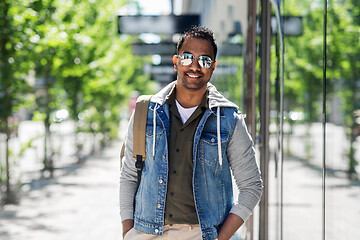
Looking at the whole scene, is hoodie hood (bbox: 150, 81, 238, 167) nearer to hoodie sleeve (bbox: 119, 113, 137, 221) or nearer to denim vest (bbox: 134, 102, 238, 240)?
denim vest (bbox: 134, 102, 238, 240)

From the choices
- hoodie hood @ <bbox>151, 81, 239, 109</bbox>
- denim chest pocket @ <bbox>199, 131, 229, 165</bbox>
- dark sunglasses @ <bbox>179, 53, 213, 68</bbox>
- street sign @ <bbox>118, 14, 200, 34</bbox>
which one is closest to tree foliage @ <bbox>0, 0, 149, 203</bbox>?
street sign @ <bbox>118, 14, 200, 34</bbox>

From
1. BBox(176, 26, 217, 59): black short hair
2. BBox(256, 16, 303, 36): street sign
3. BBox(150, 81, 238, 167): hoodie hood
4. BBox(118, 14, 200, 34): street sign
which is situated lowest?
BBox(150, 81, 238, 167): hoodie hood

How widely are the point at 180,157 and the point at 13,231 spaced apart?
222 inches

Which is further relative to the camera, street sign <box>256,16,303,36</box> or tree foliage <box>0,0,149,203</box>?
tree foliage <box>0,0,149,203</box>

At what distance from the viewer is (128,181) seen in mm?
2543

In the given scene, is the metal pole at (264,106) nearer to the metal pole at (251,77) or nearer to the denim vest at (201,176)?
the metal pole at (251,77)

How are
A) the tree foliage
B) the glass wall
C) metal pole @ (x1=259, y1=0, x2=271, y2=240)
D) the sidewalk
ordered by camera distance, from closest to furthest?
1. the glass wall
2. metal pole @ (x1=259, y1=0, x2=271, y2=240)
3. the sidewalk
4. the tree foliage

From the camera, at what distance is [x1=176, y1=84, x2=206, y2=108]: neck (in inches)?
95.2

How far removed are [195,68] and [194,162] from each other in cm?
42

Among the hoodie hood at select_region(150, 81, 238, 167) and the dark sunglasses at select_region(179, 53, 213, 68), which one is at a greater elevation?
the dark sunglasses at select_region(179, 53, 213, 68)

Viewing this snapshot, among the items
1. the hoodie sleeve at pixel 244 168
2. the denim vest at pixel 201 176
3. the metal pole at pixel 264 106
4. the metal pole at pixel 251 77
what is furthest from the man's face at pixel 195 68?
the metal pole at pixel 251 77

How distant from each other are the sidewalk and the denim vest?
467 centimetres

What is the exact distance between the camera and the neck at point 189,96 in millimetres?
2418

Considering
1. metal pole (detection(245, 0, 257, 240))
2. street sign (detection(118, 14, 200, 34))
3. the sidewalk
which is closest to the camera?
metal pole (detection(245, 0, 257, 240))
